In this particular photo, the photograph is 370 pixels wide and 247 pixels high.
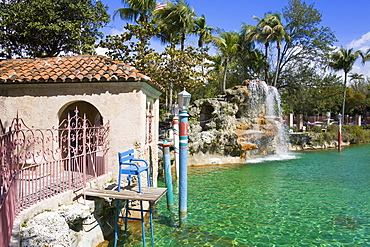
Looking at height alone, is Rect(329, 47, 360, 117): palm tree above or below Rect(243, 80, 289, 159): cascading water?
above

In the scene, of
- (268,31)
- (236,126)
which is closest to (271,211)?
(236,126)

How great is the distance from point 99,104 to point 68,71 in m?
1.49

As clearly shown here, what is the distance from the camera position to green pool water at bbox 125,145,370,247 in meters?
7.09

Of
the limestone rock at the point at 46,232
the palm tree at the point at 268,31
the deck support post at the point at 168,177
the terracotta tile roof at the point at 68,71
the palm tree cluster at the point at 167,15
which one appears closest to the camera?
the limestone rock at the point at 46,232

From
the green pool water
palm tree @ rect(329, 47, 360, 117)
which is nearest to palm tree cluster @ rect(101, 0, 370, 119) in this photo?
palm tree @ rect(329, 47, 360, 117)

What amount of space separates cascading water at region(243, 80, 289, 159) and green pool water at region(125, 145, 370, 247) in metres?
7.00

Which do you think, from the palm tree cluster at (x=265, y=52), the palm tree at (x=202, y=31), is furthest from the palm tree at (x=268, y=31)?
the palm tree at (x=202, y=31)

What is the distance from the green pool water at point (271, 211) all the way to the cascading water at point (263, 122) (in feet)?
23.0

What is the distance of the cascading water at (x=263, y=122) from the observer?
22422 mm

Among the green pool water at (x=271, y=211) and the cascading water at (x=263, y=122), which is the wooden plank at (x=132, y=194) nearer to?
the green pool water at (x=271, y=211)

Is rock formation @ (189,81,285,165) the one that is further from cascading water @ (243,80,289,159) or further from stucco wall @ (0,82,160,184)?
stucco wall @ (0,82,160,184)

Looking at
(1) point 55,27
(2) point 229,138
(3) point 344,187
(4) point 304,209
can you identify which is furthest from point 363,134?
(1) point 55,27

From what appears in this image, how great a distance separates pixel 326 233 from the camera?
7367 mm

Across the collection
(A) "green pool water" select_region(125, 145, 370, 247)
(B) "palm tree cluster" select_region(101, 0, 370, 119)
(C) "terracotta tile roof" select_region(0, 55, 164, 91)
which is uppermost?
(B) "palm tree cluster" select_region(101, 0, 370, 119)
